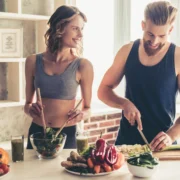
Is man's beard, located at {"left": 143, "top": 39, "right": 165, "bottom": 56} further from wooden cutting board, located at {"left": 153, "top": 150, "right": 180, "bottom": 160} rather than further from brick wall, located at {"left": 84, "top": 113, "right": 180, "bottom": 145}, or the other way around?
brick wall, located at {"left": 84, "top": 113, "right": 180, "bottom": 145}

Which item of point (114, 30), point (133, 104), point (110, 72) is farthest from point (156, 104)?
point (114, 30)

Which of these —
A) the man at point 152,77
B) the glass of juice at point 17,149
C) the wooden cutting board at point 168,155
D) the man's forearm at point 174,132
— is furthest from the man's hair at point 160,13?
the glass of juice at point 17,149

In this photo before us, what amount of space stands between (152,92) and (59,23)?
79cm

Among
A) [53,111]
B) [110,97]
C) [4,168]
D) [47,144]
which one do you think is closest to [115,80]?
[110,97]

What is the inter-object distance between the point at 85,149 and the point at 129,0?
8.55 feet

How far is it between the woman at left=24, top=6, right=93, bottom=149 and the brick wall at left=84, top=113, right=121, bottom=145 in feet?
4.47

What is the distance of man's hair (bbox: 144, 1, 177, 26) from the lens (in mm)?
2239

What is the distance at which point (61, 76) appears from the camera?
101 inches

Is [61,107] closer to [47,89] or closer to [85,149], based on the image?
[47,89]

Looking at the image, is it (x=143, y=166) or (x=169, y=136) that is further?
(x=169, y=136)

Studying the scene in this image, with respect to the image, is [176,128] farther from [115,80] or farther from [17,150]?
[17,150]

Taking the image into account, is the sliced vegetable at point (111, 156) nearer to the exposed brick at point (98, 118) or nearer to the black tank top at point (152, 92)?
the black tank top at point (152, 92)

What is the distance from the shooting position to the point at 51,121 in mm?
2578

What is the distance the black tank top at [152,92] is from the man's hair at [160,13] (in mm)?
202
